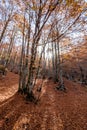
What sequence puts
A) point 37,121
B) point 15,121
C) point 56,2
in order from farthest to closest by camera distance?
point 56,2
point 37,121
point 15,121

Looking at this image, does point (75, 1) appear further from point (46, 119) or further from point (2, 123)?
point (2, 123)

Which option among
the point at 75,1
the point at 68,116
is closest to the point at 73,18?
the point at 75,1

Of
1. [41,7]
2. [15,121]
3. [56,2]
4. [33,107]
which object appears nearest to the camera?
[15,121]

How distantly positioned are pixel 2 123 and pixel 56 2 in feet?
18.1

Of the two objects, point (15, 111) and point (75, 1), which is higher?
point (75, 1)

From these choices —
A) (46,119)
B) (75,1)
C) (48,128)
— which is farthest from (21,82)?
(75,1)

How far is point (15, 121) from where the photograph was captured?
4.62m

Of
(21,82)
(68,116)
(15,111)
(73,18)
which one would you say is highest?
(73,18)

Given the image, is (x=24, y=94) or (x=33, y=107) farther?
(x=24, y=94)

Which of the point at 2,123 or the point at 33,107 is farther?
the point at 33,107

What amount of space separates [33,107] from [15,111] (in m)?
1.15

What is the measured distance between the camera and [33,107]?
6316mm

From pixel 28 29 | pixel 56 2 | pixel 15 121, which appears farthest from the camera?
pixel 28 29

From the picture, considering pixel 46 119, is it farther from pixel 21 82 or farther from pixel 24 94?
pixel 21 82
